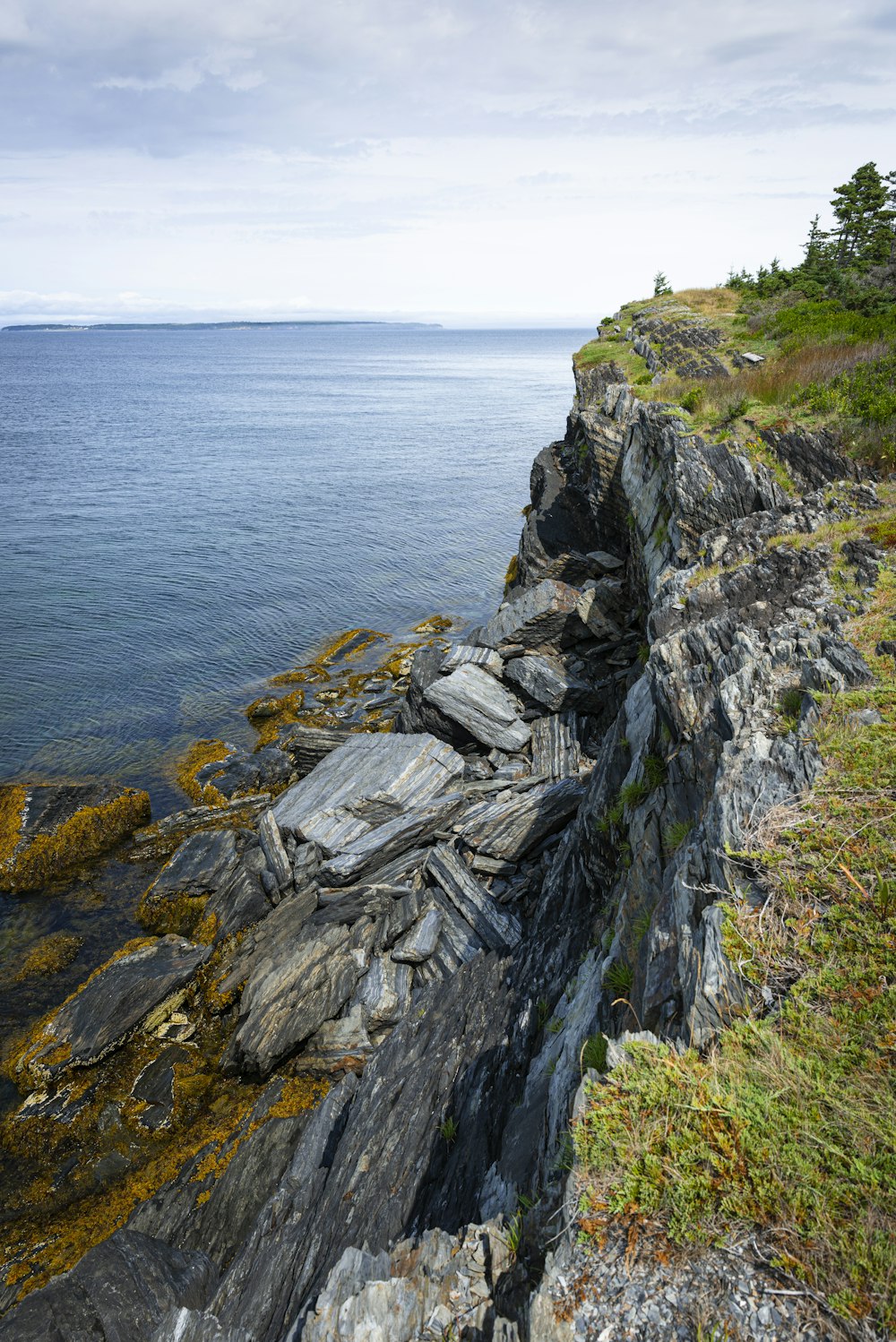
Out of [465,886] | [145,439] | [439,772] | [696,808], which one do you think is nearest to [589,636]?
[439,772]

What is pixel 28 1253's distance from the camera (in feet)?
39.8

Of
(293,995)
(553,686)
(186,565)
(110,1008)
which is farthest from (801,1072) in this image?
(186,565)

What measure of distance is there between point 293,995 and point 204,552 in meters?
38.3

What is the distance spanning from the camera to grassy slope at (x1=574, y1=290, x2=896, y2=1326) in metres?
4.91

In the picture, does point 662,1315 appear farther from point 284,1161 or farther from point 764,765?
point 284,1161

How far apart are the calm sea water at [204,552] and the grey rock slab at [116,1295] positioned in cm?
1573

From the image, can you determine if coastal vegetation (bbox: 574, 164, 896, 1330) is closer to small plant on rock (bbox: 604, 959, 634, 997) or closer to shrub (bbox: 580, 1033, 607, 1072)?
small plant on rock (bbox: 604, 959, 634, 997)

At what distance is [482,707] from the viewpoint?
24.4m

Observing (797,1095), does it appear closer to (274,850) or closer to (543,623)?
(274,850)

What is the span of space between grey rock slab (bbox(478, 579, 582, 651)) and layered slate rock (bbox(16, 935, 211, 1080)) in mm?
15964

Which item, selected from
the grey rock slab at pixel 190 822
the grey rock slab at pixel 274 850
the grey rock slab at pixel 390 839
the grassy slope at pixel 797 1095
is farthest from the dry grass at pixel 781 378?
the grey rock slab at pixel 190 822

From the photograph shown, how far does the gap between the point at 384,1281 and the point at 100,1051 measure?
1170 cm

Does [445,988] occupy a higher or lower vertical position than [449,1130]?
lower

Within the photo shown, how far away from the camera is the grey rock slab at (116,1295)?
9195 millimetres
